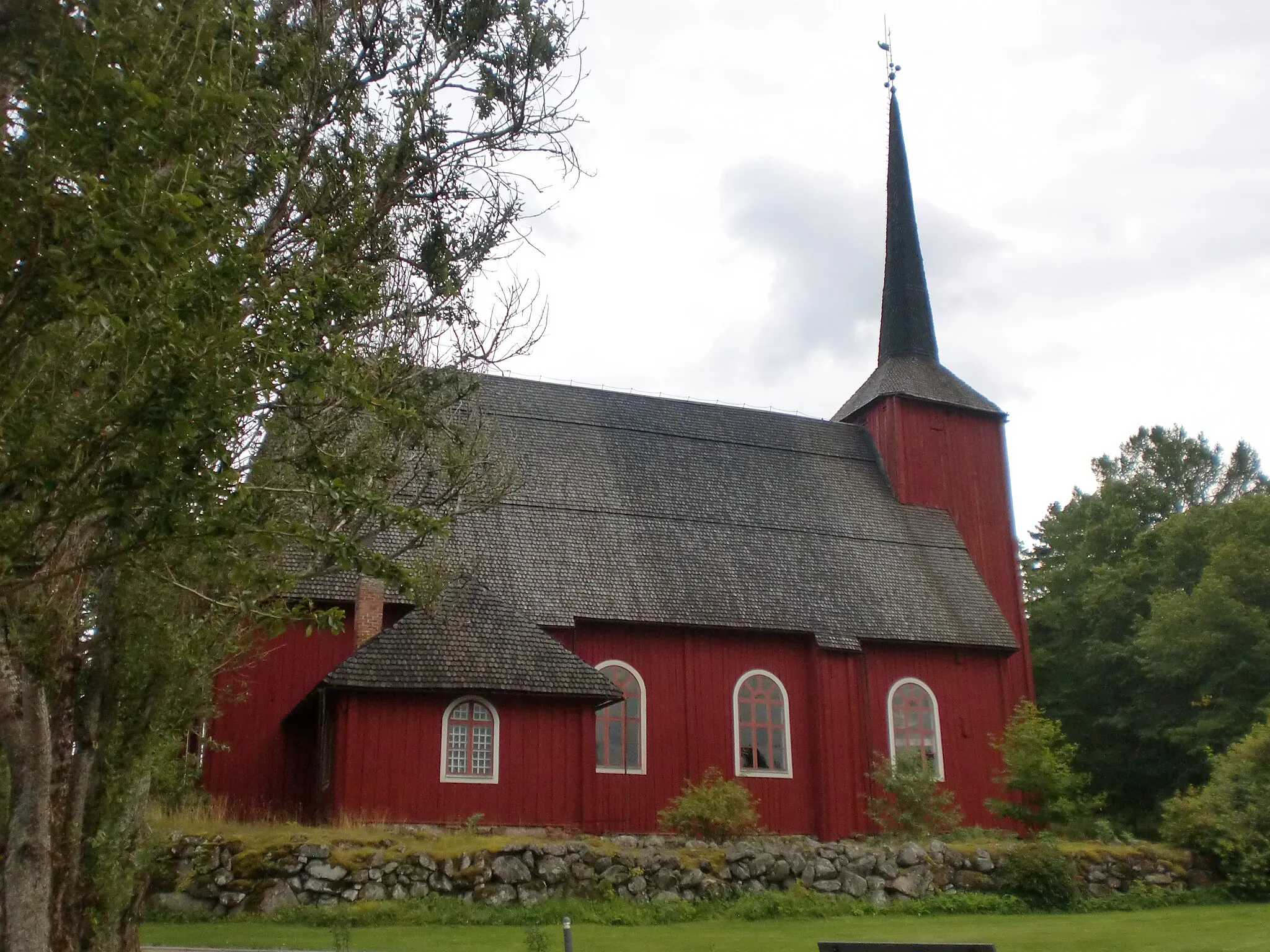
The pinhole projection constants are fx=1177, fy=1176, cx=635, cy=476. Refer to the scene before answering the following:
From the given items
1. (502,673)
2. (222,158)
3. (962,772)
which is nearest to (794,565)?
(962,772)

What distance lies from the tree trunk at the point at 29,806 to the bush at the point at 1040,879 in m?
12.9

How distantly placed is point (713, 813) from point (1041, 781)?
638 cm

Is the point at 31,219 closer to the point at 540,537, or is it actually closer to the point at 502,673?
the point at 502,673

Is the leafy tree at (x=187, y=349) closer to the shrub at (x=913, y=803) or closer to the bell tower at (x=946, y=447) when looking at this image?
Result: the shrub at (x=913, y=803)

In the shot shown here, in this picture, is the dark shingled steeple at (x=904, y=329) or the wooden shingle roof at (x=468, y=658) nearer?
the wooden shingle roof at (x=468, y=658)

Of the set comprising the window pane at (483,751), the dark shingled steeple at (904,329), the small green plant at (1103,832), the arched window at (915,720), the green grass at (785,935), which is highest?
the dark shingled steeple at (904,329)

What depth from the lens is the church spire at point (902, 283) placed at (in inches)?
1278

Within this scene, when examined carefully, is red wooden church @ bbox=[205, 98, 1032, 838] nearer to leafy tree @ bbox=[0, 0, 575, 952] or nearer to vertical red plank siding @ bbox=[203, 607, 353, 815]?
vertical red plank siding @ bbox=[203, 607, 353, 815]

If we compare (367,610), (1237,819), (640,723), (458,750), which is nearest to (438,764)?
(458,750)

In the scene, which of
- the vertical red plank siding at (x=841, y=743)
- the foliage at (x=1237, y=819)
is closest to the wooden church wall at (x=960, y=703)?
the vertical red plank siding at (x=841, y=743)

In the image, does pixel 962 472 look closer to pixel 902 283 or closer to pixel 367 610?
pixel 902 283

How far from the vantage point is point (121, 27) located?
18.6 ft

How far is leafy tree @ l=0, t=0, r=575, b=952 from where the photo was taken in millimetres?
5438

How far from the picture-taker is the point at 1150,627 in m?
32.5
